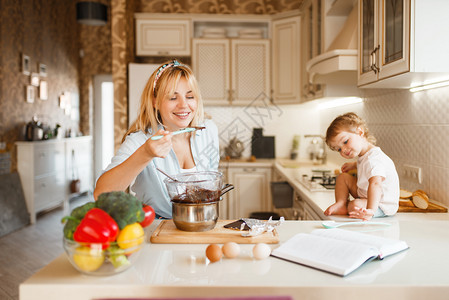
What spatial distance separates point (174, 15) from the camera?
179 inches

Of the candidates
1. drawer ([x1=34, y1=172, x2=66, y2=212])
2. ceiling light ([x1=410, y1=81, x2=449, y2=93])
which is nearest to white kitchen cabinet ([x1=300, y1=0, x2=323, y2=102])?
ceiling light ([x1=410, y1=81, x2=449, y2=93])

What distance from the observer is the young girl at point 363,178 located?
5.57ft

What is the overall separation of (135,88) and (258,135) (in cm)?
162

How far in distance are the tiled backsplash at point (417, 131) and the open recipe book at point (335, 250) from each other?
102 cm

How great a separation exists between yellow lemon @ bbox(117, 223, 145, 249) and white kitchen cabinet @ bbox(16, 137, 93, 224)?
181 inches

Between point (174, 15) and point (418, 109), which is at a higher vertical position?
point (174, 15)

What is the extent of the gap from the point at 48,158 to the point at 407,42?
4950 mm

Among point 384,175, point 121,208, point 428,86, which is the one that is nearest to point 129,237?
point 121,208

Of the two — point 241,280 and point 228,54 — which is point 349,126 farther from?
point 228,54

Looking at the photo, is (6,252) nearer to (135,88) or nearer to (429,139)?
(135,88)

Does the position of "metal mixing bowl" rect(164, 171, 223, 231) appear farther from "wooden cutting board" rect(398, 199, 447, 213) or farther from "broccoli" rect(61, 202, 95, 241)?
"wooden cutting board" rect(398, 199, 447, 213)

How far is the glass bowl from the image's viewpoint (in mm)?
888

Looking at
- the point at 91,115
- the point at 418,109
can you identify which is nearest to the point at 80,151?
the point at 91,115

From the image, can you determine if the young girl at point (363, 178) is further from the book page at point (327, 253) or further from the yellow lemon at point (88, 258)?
the yellow lemon at point (88, 258)
